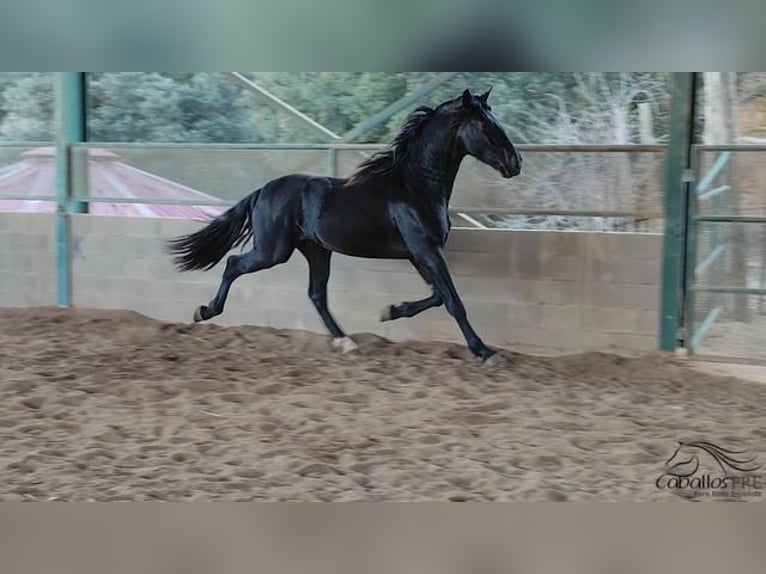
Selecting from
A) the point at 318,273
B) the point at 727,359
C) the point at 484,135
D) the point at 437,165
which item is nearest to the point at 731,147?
the point at 727,359

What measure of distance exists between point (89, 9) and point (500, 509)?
1.91 meters

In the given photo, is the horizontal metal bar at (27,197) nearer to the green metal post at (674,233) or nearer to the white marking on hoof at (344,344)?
the white marking on hoof at (344,344)

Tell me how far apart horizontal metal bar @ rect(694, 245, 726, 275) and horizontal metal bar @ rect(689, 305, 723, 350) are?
0.51ft

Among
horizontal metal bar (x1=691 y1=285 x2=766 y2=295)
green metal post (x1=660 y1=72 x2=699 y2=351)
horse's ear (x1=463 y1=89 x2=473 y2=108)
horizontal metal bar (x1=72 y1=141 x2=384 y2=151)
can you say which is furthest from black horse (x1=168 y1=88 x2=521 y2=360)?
horizontal metal bar (x1=691 y1=285 x2=766 y2=295)

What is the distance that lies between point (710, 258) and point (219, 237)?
1.81 m

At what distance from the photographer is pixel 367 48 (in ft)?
8.13

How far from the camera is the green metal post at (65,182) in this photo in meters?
3.27

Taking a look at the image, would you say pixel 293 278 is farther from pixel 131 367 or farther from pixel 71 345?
pixel 71 345

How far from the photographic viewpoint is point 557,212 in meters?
3.14

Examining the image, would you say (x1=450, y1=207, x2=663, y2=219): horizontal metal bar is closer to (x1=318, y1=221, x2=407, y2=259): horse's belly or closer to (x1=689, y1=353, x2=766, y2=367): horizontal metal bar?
(x1=318, y1=221, x2=407, y2=259): horse's belly

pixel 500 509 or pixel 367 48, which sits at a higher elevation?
pixel 367 48

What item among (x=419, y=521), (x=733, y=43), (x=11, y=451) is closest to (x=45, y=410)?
(x=11, y=451)

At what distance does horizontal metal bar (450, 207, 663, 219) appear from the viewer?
310 centimetres

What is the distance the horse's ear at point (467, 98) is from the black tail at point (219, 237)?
0.85m
